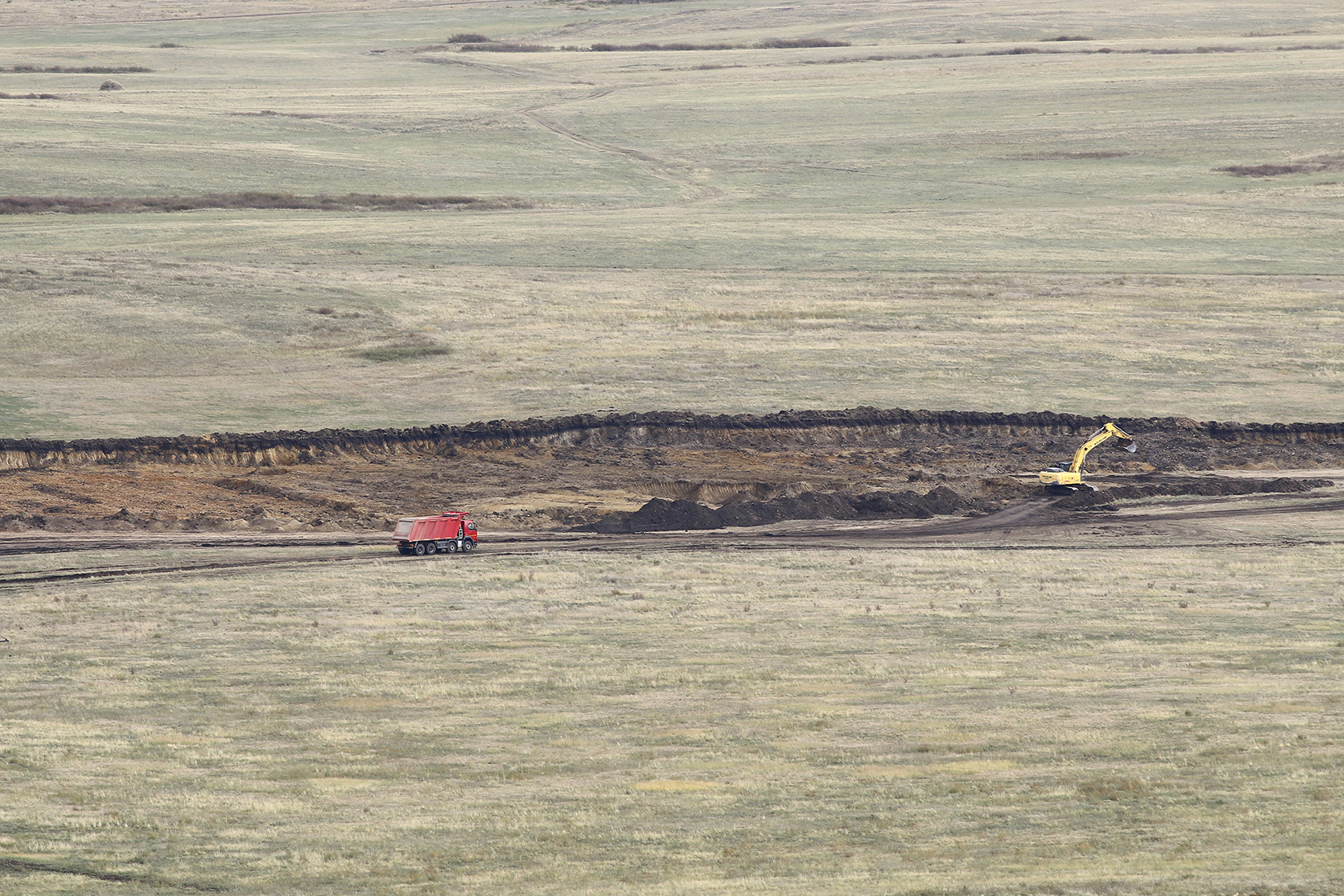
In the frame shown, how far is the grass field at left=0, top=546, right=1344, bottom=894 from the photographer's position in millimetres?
17125

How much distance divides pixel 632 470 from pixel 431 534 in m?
9.40

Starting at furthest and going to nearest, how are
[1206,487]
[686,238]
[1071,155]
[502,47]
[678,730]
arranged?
[502,47] → [1071,155] → [686,238] → [1206,487] → [678,730]

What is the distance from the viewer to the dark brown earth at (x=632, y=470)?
38.0m

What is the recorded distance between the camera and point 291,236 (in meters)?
68.2

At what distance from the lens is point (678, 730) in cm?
2208

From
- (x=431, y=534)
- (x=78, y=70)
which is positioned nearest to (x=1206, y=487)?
(x=431, y=534)

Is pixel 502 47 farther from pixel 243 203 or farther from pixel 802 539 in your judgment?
pixel 802 539

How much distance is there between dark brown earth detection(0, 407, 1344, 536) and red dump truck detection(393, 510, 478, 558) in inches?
124

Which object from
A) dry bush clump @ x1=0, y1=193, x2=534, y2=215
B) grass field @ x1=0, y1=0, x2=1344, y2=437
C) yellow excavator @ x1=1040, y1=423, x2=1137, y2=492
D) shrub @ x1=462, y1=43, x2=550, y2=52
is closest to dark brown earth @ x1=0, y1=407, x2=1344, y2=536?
yellow excavator @ x1=1040, y1=423, x2=1137, y2=492

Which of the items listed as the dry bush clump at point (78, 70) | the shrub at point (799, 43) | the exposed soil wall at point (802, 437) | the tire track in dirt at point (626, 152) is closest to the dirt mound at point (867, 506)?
the exposed soil wall at point (802, 437)

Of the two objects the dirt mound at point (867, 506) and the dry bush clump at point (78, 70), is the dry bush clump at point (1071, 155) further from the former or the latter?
the dry bush clump at point (78, 70)

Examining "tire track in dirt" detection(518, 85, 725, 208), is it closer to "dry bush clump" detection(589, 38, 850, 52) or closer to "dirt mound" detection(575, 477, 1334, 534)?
"dry bush clump" detection(589, 38, 850, 52)

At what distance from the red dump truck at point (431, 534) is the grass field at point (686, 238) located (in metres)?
11.6

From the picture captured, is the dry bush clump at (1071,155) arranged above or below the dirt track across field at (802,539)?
above
